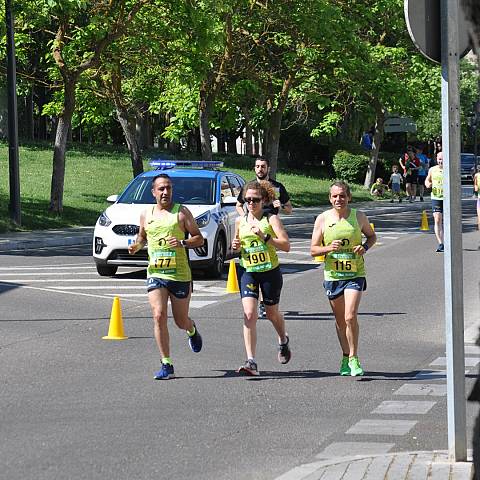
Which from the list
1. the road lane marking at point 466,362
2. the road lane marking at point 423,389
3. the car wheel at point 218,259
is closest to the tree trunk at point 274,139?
the car wheel at point 218,259

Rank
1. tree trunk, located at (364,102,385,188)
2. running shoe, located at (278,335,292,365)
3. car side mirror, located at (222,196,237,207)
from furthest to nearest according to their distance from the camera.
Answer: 1. tree trunk, located at (364,102,385,188)
2. car side mirror, located at (222,196,237,207)
3. running shoe, located at (278,335,292,365)

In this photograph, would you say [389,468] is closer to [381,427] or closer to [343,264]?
[381,427]

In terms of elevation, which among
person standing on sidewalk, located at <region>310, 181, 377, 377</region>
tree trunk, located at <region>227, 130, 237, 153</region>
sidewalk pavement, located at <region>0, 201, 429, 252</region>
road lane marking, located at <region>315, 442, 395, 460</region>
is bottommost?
road lane marking, located at <region>315, 442, 395, 460</region>

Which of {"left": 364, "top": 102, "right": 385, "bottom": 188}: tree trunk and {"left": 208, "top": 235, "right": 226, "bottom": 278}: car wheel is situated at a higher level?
{"left": 364, "top": 102, "right": 385, "bottom": 188}: tree trunk

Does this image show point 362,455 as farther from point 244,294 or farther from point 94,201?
point 94,201

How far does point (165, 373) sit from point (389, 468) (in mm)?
4179

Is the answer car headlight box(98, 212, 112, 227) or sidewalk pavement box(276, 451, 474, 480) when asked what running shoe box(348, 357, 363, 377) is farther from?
car headlight box(98, 212, 112, 227)

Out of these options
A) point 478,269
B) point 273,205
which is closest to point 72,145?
point 478,269

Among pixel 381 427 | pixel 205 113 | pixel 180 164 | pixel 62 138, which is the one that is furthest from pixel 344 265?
pixel 205 113

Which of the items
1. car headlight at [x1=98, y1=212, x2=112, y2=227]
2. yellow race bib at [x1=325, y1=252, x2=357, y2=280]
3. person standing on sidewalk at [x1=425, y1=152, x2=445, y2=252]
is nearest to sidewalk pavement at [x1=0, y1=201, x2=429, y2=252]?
car headlight at [x1=98, y1=212, x2=112, y2=227]

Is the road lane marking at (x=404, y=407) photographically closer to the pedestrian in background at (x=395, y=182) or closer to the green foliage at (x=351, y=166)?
the pedestrian in background at (x=395, y=182)

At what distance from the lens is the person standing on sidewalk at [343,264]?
10.6 m

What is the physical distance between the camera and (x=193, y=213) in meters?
19.4

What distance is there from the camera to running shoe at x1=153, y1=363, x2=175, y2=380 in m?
10.6
